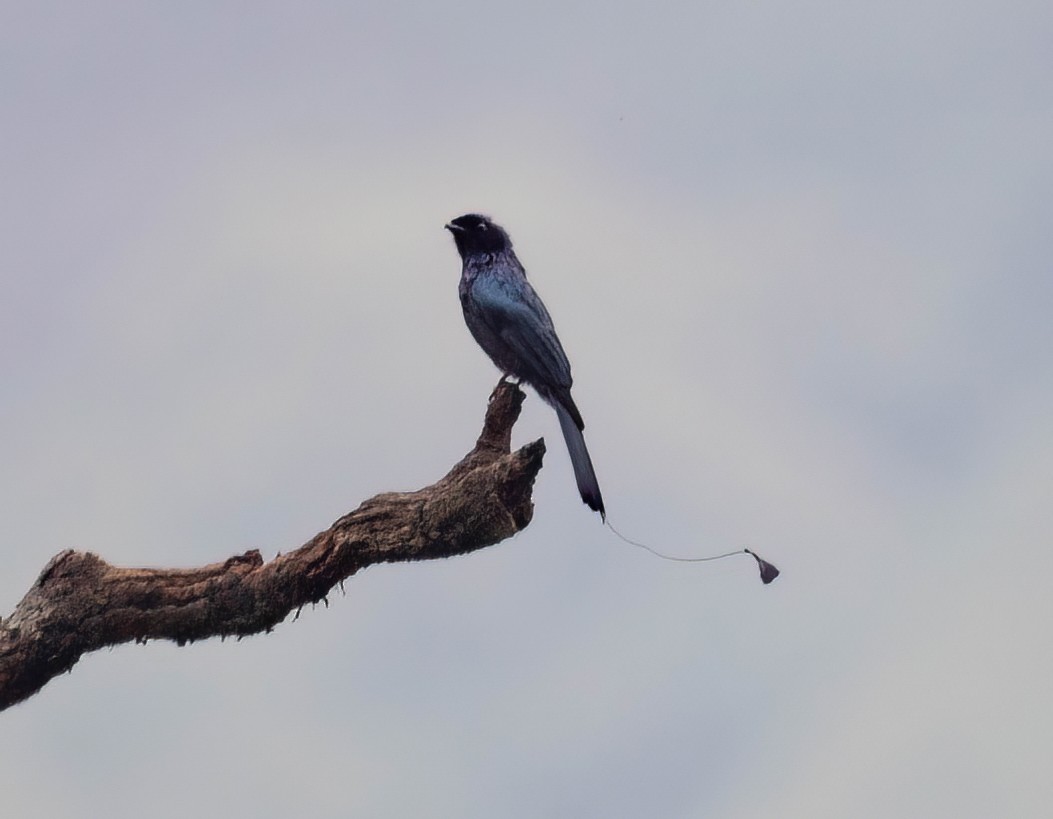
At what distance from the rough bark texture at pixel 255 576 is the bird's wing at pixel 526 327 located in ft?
1.45

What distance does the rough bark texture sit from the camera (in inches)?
262

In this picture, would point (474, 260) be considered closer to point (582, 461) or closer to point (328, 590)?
point (582, 461)

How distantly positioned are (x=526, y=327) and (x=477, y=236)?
108 centimetres

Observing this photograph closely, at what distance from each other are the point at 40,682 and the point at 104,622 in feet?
1.88

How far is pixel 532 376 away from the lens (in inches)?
313

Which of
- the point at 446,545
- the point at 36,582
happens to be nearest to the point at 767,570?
the point at 446,545

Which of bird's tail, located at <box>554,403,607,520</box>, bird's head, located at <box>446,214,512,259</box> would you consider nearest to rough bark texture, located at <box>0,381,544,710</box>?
bird's tail, located at <box>554,403,607,520</box>

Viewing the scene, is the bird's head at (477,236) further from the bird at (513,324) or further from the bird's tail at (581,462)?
the bird's tail at (581,462)

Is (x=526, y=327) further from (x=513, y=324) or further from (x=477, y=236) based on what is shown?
(x=477, y=236)

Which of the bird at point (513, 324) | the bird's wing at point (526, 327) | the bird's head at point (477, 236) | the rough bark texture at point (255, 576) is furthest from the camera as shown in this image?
the bird's head at point (477, 236)

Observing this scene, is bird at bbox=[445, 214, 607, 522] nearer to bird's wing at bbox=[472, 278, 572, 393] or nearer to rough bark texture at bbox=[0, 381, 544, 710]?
bird's wing at bbox=[472, 278, 572, 393]

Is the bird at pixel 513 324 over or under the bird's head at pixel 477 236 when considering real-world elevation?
under

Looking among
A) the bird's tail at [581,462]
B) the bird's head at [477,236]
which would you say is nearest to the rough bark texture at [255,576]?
the bird's tail at [581,462]

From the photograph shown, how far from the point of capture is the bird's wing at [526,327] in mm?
7895
